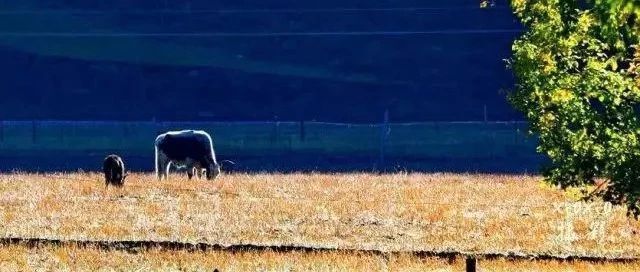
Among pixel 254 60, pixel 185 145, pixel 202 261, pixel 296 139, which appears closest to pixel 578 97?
pixel 202 261

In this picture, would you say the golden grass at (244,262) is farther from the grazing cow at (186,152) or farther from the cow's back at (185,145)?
the cow's back at (185,145)

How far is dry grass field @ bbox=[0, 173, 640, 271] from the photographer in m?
19.1

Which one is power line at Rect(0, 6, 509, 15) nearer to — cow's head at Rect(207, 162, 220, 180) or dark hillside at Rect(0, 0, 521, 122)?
dark hillside at Rect(0, 0, 521, 122)

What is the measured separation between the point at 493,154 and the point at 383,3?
795 inches

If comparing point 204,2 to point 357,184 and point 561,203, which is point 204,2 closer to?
point 357,184

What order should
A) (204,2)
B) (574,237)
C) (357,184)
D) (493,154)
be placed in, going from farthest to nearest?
1. (204,2)
2. (493,154)
3. (357,184)
4. (574,237)

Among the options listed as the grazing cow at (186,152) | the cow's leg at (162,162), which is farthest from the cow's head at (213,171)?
the cow's leg at (162,162)

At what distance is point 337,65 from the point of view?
7469 cm

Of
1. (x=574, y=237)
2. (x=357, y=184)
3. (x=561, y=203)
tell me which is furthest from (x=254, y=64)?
(x=574, y=237)

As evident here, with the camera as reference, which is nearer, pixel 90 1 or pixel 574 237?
pixel 574 237

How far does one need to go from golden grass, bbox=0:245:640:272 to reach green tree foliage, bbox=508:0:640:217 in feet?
4.29

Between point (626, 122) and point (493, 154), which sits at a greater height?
point (626, 122)

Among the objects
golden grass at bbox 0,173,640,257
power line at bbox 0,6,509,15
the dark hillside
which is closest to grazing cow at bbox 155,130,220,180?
golden grass at bbox 0,173,640,257

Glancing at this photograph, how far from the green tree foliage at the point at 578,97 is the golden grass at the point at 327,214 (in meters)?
1.67
